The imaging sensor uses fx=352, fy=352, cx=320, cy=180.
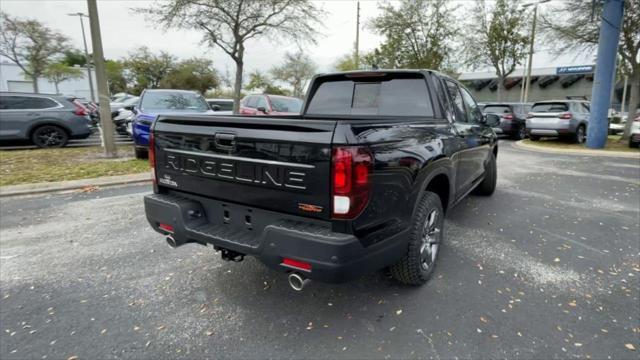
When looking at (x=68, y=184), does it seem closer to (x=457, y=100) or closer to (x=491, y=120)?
(x=457, y=100)

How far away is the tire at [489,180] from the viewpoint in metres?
5.74

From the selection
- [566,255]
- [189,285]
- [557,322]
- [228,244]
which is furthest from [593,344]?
[189,285]

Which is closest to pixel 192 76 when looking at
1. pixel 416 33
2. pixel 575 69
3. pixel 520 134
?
pixel 416 33

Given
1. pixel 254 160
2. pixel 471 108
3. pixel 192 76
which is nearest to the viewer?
pixel 254 160

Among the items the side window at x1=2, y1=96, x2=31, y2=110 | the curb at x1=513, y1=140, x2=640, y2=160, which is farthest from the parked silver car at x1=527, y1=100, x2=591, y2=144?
the side window at x1=2, y1=96, x2=31, y2=110

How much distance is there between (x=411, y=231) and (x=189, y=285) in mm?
1955

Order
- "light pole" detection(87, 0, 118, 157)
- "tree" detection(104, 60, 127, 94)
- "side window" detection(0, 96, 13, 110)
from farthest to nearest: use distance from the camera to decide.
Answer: "tree" detection(104, 60, 127, 94)
"side window" detection(0, 96, 13, 110)
"light pole" detection(87, 0, 118, 157)

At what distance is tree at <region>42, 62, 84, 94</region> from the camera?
115 ft

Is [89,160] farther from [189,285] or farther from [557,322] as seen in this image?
[557,322]

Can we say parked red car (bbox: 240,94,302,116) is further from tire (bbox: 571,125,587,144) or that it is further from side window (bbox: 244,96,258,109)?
tire (bbox: 571,125,587,144)

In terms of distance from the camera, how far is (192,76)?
1662 inches

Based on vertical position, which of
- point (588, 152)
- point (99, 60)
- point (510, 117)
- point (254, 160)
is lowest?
point (588, 152)

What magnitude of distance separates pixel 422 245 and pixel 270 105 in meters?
8.80

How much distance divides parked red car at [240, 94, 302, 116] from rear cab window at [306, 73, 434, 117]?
677 centimetres
